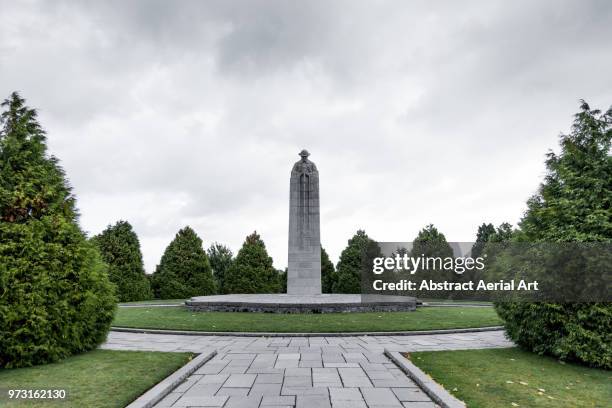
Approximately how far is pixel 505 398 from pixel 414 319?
29.0 feet

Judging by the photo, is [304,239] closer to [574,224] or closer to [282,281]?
[282,281]

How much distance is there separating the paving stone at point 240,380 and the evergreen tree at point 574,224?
18.0 ft

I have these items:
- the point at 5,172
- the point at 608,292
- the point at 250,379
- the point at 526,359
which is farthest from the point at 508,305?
the point at 5,172

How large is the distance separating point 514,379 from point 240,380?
4317 millimetres

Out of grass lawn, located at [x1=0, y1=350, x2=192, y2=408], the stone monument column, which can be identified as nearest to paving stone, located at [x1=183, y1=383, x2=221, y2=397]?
grass lawn, located at [x1=0, y1=350, x2=192, y2=408]

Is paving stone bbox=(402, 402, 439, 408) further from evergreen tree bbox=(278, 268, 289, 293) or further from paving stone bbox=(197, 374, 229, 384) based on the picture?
evergreen tree bbox=(278, 268, 289, 293)

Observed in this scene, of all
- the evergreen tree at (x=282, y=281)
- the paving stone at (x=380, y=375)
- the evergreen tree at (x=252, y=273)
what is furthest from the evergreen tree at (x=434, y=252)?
the paving stone at (x=380, y=375)

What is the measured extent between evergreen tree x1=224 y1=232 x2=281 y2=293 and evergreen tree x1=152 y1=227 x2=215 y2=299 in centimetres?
156

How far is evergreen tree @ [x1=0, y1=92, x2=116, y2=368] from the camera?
6.93 m

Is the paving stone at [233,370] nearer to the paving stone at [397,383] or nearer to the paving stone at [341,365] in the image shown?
the paving stone at [341,365]

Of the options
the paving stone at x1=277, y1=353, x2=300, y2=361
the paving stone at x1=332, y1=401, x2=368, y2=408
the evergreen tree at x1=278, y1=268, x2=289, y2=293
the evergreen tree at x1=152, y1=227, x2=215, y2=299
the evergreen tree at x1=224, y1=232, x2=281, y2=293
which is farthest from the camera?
the evergreen tree at x1=278, y1=268, x2=289, y2=293

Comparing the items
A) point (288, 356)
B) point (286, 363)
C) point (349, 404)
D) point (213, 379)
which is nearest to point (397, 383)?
point (349, 404)

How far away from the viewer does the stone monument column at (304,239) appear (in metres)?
21.1

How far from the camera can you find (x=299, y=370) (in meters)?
6.96
